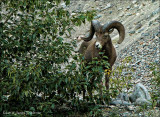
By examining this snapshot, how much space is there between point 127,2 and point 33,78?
18.4 meters

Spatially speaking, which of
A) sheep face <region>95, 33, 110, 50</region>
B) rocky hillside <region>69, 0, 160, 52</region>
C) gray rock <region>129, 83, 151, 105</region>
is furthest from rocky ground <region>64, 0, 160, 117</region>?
sheep face <region>95, 33, 110, 50</region>

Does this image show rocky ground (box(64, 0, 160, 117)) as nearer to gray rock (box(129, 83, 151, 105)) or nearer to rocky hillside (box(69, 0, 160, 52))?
rocky hillside (box(69, 0, 160, 52))

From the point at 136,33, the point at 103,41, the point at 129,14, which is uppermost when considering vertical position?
the point at 129,14

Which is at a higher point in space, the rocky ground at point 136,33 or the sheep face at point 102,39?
the rocky ground at point 136,33

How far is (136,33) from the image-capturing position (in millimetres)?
16828

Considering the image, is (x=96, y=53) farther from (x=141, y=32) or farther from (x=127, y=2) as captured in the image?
(x=127, y=2)

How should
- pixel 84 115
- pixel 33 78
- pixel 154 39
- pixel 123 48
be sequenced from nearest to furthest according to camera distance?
pixel 33 78, pixel 84 115, pixel 154 39, pixel 123 48

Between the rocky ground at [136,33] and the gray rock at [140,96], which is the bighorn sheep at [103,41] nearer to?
the gray rock at [140,96]

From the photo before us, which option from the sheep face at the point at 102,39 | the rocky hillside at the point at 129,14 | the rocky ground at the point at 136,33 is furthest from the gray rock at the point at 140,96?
the rocky hillside at the point at 129,14

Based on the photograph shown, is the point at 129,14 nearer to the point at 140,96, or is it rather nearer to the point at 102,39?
the point at 102,39

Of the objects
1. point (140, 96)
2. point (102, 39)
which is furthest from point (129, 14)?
point (140, 96)

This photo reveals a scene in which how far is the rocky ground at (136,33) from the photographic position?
11.5 meters

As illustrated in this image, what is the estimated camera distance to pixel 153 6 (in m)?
18.8

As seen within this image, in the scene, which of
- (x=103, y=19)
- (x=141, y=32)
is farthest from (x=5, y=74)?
(x=103, y=19)
